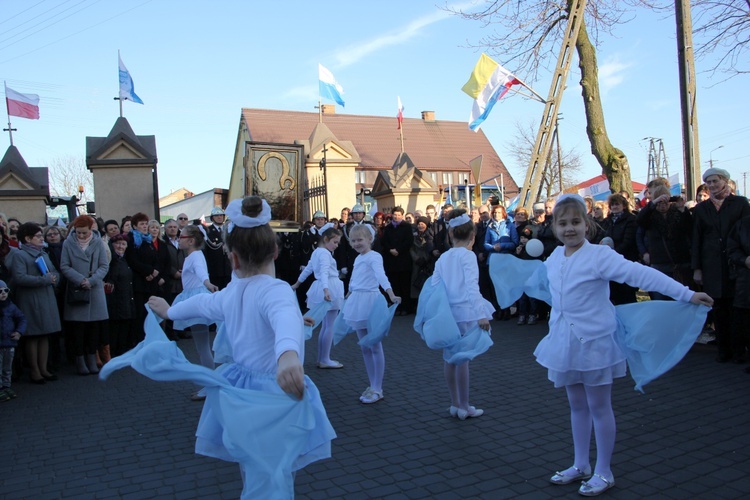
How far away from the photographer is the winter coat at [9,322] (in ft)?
Answer: 23.8

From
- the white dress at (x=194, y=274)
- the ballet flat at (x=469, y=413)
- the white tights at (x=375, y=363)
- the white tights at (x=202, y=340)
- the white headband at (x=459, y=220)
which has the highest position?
the white headband at (x=459, y=220)

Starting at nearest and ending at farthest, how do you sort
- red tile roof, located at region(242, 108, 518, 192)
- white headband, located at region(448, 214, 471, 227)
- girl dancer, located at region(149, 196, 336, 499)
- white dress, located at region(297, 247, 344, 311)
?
girl dancer, located at region(149, 196, 336, 499)
white headband, located at region(448, 214, 471, 227)
white dress, located at region(297, 247, 344, 311)
red tile roof, located at region(242, 108, 518, 192)

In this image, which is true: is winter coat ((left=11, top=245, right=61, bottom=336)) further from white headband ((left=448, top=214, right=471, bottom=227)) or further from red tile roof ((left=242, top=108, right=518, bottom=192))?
red tile roof ((left=242, top=108, right=518, bottom=192))

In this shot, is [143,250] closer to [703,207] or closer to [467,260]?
[467,260]

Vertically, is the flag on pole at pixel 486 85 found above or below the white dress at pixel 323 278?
above

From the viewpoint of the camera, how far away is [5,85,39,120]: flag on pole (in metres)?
17.5

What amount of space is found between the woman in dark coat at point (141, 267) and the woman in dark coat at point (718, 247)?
8.17 meters

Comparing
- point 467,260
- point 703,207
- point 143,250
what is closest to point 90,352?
point 143,250

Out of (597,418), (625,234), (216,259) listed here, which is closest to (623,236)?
(625,234)

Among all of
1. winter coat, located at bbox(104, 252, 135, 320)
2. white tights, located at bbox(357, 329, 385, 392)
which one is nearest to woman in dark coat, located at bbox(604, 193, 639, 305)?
white tights, located at bbox(357, 329, 385, 392)

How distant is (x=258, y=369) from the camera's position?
3.09 m

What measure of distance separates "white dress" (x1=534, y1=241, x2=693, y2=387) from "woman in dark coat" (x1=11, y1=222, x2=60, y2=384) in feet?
22.0

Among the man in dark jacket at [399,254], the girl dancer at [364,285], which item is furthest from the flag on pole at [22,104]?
the girl dancer at [364,285]

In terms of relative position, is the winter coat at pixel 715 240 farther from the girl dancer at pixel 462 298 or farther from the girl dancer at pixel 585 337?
the girl dancer at pixel 585 337
